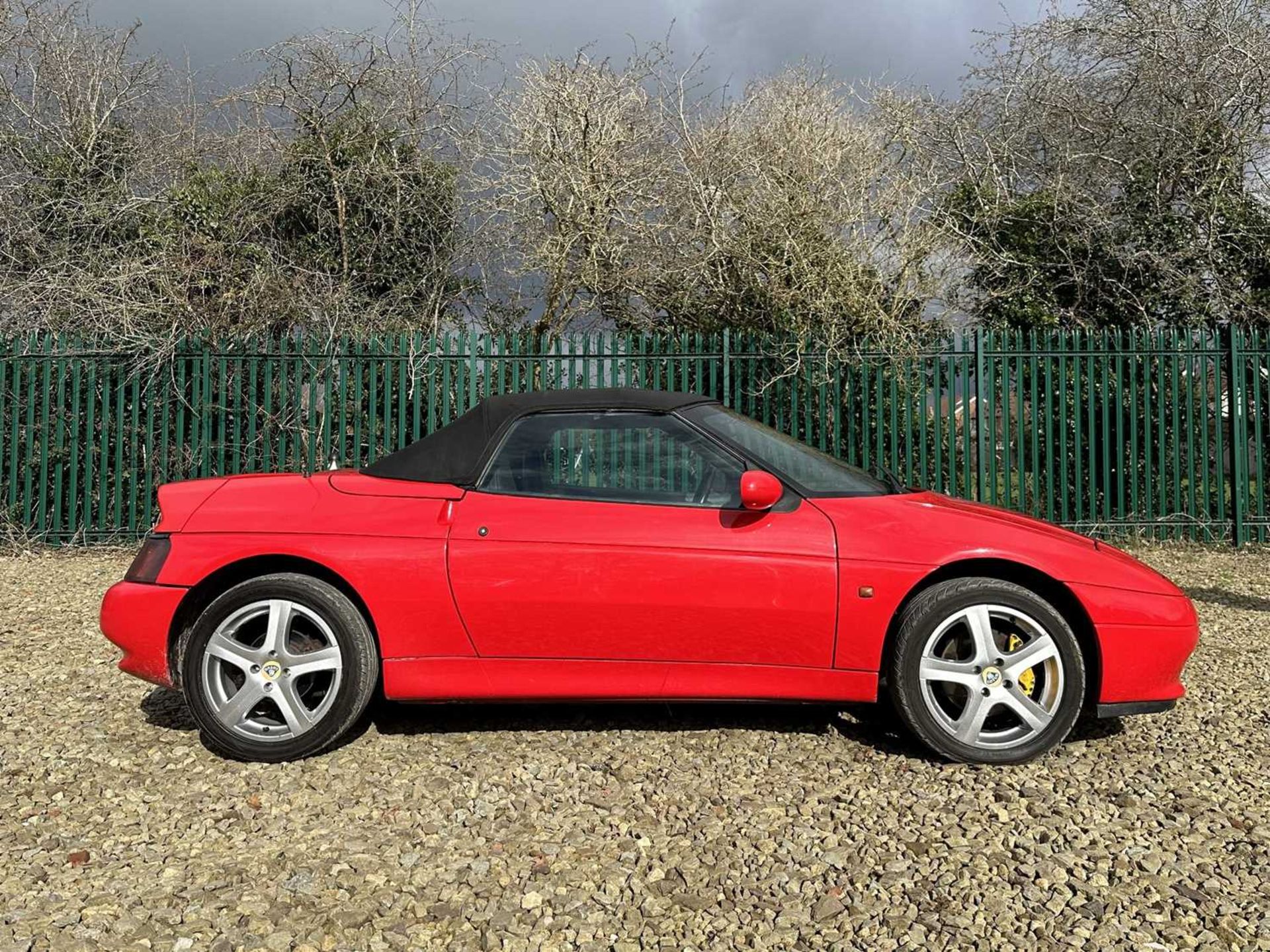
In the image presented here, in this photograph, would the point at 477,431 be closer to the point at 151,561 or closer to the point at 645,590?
the point at 645,590

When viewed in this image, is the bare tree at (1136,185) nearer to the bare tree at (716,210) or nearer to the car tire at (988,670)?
the bare tree at (716,210)

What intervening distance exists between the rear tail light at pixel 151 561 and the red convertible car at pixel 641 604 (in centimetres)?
1

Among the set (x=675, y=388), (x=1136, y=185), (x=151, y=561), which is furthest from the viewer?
(x=1136, y=185)

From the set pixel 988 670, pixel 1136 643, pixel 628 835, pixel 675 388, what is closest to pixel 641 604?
pixel 628 835

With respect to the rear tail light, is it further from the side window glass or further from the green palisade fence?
the green palisade fence

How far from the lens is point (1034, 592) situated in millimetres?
3461

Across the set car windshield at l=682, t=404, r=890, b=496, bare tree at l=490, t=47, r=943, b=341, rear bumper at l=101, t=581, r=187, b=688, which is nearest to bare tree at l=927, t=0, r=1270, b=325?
bare tree at l=490, t=47, r=943, b=341

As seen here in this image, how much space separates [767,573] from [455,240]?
9.92 meters

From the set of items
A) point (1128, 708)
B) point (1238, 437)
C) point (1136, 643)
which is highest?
point (1238, 437)

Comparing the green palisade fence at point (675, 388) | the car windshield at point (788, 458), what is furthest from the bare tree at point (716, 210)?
the car windshield at point (788, 458)

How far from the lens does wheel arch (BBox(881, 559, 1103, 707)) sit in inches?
133

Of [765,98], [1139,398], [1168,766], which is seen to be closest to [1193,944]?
[1168,766]

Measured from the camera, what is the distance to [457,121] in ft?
38.9

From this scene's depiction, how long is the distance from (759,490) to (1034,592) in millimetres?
1166
